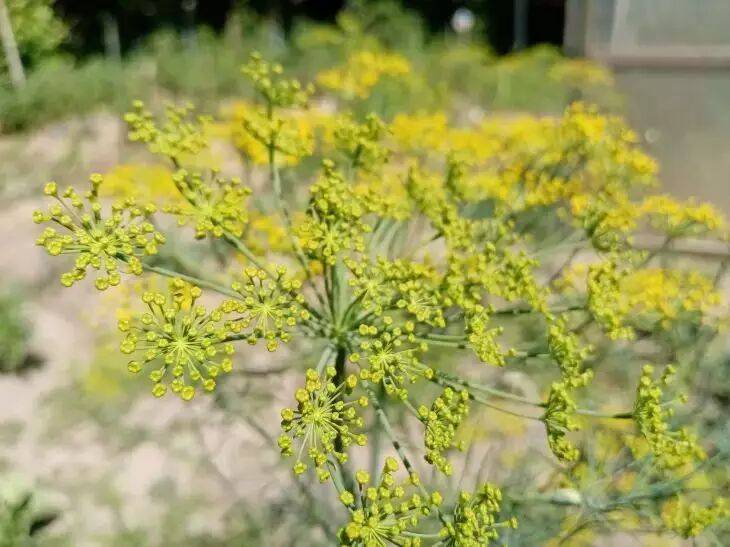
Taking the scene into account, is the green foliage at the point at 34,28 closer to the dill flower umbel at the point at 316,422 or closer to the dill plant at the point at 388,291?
the dill plant at the point at 388,291

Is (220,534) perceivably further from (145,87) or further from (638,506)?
(145,87)

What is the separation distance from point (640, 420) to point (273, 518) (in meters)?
3.77

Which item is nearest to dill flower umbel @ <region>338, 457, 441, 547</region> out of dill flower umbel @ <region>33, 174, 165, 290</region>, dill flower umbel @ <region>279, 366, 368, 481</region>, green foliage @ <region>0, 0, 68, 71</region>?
dill flower umbel @ <region>279, 366, 368, 481</region>

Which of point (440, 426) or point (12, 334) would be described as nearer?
point (440, 426)

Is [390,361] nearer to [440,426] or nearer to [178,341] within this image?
[440,426]

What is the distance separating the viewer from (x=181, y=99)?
467 inches

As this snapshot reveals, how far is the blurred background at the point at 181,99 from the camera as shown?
5574 mm

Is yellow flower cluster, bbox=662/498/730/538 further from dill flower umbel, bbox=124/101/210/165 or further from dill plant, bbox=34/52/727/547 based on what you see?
dill flower umbel, bbox=124/101/210/165

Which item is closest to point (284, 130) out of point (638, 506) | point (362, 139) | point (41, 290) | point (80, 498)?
point (362, 139)

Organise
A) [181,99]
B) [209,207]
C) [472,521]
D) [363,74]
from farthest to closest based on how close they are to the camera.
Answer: [181,99]
[363,74]
[209,207]
[472,521]

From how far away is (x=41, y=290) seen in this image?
313 inches

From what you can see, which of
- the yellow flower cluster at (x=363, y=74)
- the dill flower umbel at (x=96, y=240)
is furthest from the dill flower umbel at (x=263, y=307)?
the yellow flower cluster at (x=363, y=74)

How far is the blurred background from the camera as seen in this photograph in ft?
18.3

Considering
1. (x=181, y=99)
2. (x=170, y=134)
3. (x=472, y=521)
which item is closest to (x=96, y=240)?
(x=170, y=134)
